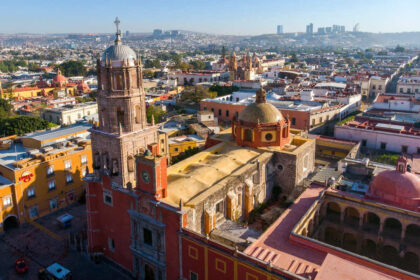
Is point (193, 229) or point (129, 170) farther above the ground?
point (129, 170)

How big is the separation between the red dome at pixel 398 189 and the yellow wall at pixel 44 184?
1082 inches

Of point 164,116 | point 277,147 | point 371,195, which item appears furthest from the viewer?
point 164,116

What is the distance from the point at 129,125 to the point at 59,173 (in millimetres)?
13302

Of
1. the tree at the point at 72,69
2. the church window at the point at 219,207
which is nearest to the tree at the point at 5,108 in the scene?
the church window at the point at 219,207

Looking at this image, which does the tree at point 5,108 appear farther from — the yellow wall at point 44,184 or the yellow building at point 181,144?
the yellow building at point 181,144

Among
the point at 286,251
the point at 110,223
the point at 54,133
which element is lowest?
the point at 110,223

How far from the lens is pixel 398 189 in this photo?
77.4ft

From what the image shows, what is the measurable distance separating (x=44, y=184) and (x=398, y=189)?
30.1 meters

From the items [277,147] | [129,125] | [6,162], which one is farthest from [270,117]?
[6,162]

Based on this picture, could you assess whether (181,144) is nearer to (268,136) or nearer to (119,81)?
(268,136)

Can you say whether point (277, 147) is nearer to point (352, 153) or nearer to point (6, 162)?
point (352, 153)

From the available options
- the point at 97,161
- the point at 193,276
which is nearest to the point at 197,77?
the point at 97,161

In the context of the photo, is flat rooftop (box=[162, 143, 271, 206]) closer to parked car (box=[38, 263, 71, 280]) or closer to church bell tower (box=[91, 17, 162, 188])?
church bell tower (box=[91, 17, 162, 188])

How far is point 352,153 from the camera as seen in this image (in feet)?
124
